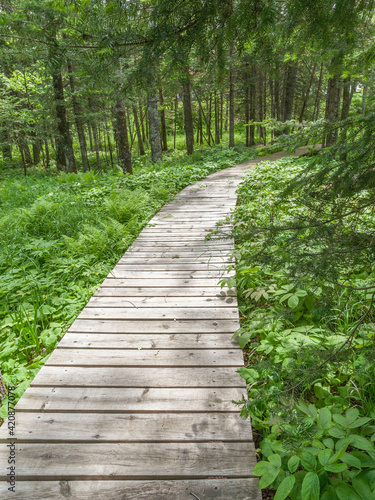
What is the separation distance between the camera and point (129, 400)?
2357mm

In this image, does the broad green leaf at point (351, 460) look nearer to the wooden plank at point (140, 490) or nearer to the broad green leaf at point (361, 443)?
the broad green leaf at point (361, 443)

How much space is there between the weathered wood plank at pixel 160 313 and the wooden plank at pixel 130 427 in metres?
1.22

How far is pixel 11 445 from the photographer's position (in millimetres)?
2068

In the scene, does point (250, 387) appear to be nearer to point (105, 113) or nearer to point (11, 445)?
point (11, 445)

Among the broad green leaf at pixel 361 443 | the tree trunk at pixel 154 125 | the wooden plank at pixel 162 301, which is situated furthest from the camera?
the tree trunk at pixel 154 125

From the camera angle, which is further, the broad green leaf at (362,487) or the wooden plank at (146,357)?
the wooden plank at (146,357)

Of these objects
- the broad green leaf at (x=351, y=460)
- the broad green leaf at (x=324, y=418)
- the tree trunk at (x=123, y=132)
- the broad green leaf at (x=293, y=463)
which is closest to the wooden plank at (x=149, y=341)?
the broad green leaf at (x=324, y=418)

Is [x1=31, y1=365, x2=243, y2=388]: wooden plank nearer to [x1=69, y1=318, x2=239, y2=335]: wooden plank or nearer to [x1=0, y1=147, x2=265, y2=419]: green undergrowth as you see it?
[x1=0, y1=147, x2=265, y2=419]: green undergrowth

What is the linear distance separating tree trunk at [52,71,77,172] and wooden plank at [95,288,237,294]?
1152cm

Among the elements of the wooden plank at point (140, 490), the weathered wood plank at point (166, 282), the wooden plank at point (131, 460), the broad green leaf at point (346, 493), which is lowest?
the wooden plank at point (140, 490)

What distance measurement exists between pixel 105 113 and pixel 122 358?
14.1 meters

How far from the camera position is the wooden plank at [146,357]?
2.72m

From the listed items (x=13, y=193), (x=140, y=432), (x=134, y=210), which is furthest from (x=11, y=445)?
(x=13, y=193)

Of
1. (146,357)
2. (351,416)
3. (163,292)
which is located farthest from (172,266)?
(351,416)
